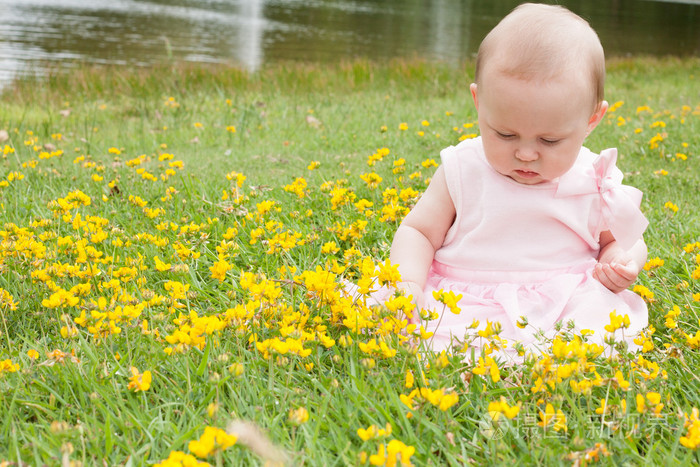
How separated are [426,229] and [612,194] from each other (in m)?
0.85

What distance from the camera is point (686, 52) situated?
26.4m

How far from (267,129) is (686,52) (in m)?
24.8

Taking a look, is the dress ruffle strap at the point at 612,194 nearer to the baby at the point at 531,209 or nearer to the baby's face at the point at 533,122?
the baby at the point at 531,209

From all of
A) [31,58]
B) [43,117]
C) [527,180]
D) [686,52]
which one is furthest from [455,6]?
[527,180]

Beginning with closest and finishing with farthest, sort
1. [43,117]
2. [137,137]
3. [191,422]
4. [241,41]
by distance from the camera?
[191,422]
[137,137]
[43,117]
[241,41]

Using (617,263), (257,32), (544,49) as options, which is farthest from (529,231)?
(257,32)

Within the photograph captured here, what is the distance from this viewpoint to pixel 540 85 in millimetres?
2424

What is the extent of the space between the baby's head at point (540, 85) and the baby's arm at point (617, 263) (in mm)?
494

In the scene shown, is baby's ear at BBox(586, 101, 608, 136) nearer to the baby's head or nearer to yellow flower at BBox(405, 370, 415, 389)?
the baby's head

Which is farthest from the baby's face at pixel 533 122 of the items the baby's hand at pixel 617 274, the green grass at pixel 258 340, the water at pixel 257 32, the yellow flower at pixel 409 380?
the water at pixel 257 32

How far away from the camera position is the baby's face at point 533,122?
2436mm

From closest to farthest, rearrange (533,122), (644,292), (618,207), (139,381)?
(139,381), (533,122), (644,292), (618,207)

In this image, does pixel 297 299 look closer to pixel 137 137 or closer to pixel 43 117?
pixel 137 137

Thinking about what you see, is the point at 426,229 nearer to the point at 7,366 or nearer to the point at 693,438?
the point at 693,438
